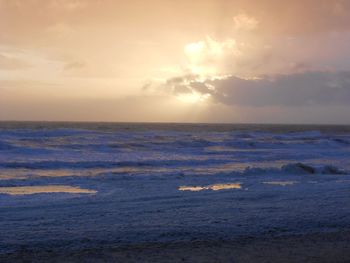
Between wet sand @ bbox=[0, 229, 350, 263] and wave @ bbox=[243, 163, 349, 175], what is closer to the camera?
wet sand @ bbox=[0, 229, 350, 263]

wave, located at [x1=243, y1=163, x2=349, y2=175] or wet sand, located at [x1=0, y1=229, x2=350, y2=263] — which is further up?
wet sand, located at [x1=0, y1=229, x2=350, y2=263]

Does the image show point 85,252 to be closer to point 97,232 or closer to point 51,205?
point 97,232

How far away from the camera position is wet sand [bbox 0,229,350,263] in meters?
6.39


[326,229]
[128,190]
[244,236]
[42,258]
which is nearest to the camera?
[42,258]

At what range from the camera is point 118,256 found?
6.52m

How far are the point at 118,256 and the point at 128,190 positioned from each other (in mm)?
7647

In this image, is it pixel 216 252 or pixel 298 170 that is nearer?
pixel 216 252

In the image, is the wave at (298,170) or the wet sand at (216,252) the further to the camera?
the wave at (298,170)

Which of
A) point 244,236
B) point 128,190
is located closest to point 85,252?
point 244,236

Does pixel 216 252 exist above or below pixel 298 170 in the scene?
above

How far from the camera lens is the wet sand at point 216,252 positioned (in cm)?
639

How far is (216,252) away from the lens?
266 inches

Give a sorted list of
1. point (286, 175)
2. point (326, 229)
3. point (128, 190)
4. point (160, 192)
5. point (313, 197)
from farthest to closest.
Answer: point (286, 175), point (128, 190), point (160, 192), point (313, 197), point (326, 229)

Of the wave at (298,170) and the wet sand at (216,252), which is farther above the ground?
the wet sand at (216,252)
